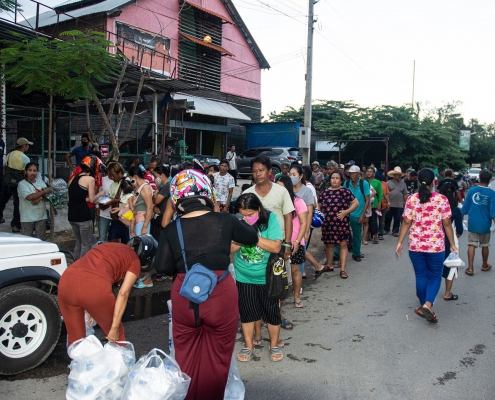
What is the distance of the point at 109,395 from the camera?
9.73 feet

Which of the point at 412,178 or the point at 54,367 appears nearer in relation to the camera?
the point at 54,367

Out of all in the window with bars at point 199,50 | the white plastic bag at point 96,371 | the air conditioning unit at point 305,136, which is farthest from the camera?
the window with bars at point 199,50

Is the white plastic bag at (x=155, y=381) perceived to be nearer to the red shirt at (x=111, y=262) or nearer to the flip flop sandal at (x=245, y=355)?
the red shirt at (x=111, y=262)

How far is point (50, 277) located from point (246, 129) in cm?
2363

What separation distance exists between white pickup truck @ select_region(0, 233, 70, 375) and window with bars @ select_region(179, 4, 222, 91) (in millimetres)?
19414

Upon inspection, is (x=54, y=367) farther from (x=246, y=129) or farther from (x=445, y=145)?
(x=445, y=145)

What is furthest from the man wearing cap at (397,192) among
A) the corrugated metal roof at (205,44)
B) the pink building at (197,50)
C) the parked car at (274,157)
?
the corrugated metal roof at (205,44)

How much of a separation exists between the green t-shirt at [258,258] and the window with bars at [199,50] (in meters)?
19.6

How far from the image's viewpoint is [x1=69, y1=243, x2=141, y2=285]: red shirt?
11.1 ft

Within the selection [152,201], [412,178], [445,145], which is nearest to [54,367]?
[152,201]

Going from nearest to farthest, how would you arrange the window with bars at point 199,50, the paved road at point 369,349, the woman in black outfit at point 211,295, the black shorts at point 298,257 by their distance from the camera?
the woman in black outfit at point 211,295, the paved road at point 369,349, the black shorts at point 298,257, the window with bars at point 199,50

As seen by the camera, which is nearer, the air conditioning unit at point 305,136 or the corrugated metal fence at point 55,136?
the corrugated metal fence at point 55,136

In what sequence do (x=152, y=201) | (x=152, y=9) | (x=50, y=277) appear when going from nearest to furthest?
(x=50, y=277), (x=152, y=201), (x=152, y=9)

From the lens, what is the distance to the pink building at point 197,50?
2017 cm
